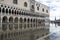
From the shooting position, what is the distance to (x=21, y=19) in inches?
1423

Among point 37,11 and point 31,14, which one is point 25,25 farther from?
point 37,11

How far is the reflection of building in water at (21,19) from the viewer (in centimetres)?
2621

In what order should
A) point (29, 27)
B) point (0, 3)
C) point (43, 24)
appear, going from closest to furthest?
1. point (0, 3)
2. point (29, 27)
3. point (43, 24)

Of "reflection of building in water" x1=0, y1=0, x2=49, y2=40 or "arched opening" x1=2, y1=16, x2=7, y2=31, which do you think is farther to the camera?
"arched opening" x1=2, y1=16, x2=7, y2=31

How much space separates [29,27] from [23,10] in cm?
486

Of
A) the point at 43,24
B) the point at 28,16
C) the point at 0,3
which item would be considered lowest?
the point at 43,24

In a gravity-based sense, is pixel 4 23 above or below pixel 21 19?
below

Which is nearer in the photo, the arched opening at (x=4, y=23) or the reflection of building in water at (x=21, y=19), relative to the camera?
the reflection of building in water at (x=21, y=19)

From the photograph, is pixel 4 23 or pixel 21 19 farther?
pixel 21 19

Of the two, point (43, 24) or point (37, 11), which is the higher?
point (37, 11)

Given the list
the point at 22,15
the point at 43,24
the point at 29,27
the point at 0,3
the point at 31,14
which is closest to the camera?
the point at 0,3

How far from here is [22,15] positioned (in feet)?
120

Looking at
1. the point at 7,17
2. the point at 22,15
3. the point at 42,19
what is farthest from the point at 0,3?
the point at 42,19

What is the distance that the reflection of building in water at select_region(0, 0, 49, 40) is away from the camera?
26212mm
